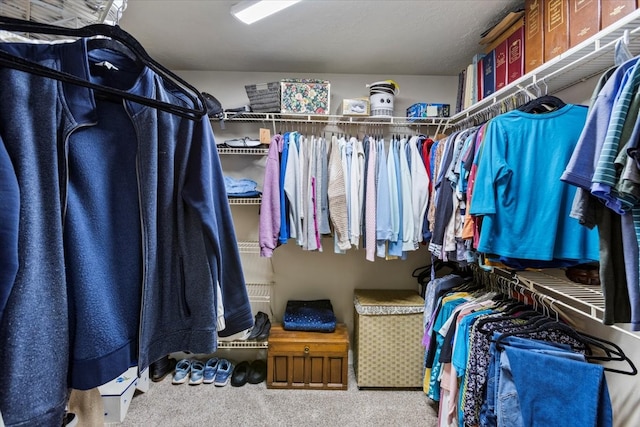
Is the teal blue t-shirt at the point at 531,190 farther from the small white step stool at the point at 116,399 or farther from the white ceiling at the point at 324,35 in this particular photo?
the small white step stool at the point at 116,399

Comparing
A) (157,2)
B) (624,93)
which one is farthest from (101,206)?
(157,2)

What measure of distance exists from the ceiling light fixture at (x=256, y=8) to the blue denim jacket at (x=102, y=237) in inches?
40.6

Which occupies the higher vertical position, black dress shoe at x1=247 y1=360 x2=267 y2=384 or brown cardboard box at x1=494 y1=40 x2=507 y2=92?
brown cardboard box at x1=494 y1=40 x2=507 y2=92

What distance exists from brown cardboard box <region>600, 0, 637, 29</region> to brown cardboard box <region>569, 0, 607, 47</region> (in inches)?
0.6

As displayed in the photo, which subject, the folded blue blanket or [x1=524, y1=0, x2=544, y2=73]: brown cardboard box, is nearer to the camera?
[x1=524, y1=0, x2=544, y2=73]: brown cardboard box

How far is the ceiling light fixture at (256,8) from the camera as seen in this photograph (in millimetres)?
1515

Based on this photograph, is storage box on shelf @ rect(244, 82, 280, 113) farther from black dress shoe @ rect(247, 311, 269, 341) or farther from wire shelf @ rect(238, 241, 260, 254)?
black dress shoe @ rect(247, 311, 269, 341)

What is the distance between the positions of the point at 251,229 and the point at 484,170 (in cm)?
181

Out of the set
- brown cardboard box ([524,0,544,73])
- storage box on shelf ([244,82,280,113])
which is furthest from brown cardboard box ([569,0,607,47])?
storage box on shelf ([244,82,280,113])

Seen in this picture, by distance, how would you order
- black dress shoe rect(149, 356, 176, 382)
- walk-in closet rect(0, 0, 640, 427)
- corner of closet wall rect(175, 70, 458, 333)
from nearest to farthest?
walk-in closet rect(0, 0, 640, 427) < black dress shoe rect(149, 356, 176, 382) < corner of closet wall rect(175, 70, 458, 333)

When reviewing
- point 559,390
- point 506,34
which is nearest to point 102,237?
point 559,390

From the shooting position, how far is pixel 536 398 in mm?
1014

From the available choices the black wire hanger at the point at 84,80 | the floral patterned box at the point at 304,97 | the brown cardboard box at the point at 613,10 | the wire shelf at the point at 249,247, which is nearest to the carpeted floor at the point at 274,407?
the wire shelf at the point at 249,247

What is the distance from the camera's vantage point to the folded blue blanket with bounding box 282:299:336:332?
2.21 m
